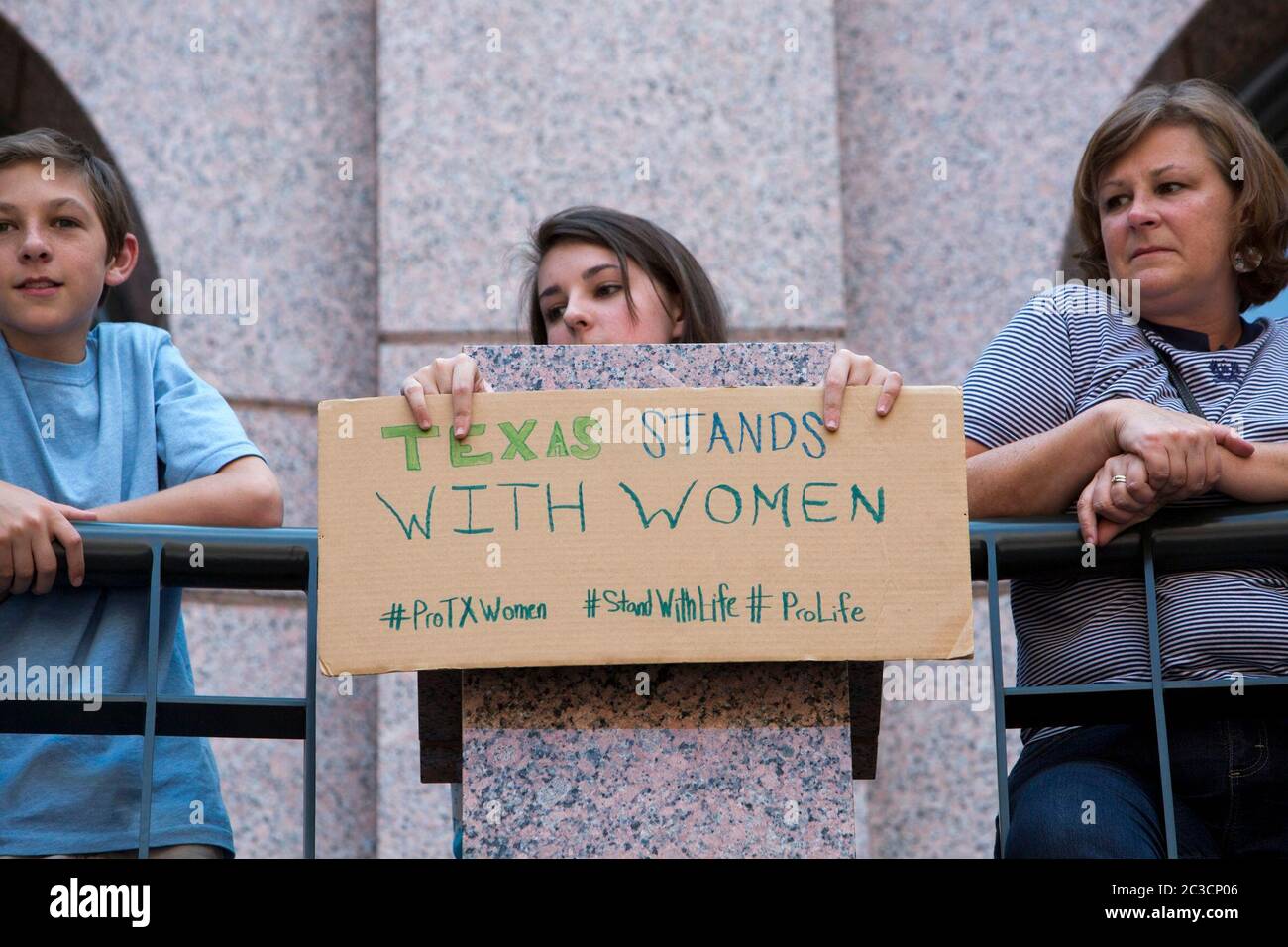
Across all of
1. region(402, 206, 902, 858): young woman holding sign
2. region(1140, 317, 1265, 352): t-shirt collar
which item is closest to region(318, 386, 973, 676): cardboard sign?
region(402, 206, 902, 858): young woman holding sign

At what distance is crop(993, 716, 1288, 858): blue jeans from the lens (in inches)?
115

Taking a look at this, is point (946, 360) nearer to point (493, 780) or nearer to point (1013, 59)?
point (1013, 59)

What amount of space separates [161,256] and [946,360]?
245cm

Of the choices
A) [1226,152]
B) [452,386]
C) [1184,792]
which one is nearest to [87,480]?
[452,386]

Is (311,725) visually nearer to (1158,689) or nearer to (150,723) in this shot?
(150,723)

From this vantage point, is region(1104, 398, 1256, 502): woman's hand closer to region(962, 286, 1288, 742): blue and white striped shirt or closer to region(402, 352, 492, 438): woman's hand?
region(962, 286, 1288, 742): blue and white striped shirt

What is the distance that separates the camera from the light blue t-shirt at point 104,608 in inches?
126

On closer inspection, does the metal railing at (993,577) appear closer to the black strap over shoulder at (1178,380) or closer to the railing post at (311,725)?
the railing post at (311,725)

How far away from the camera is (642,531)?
8.96ft

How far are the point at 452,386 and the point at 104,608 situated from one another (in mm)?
946

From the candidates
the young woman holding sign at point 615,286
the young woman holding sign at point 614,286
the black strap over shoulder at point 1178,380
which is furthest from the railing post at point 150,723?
the black strap over shoulder at point 1178,380

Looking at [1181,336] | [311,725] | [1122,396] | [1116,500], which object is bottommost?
[311,725]

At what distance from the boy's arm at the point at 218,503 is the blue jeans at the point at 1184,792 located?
1474 millimetres
